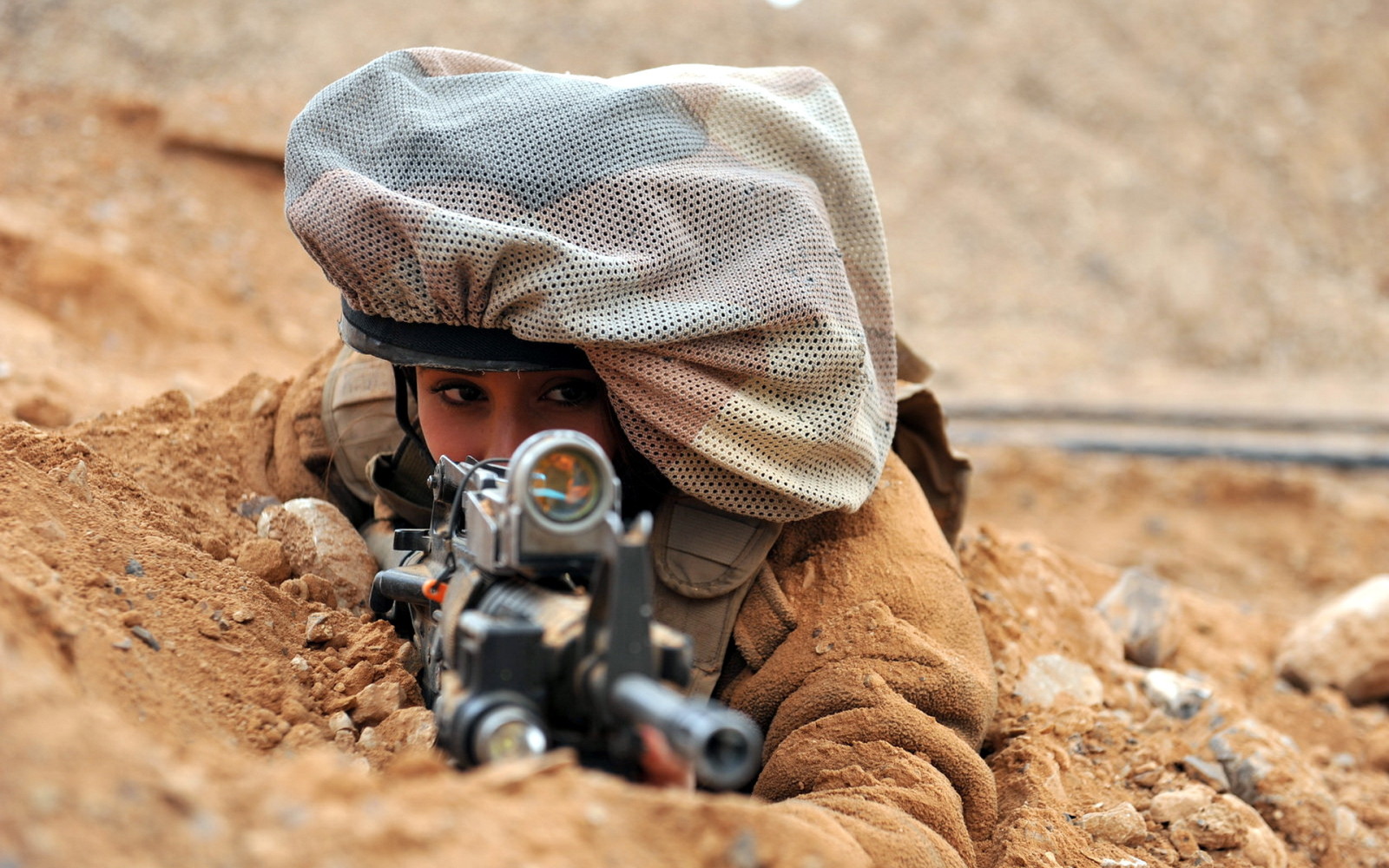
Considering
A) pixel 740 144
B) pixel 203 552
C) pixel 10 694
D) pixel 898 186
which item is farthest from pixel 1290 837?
pixel 898 186

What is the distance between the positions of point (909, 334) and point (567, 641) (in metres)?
11.0

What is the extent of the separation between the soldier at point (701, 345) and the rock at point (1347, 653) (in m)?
2.06

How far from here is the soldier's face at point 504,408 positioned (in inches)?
90.1

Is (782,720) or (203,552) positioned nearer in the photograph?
(782,720)

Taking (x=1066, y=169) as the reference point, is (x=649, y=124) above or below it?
above

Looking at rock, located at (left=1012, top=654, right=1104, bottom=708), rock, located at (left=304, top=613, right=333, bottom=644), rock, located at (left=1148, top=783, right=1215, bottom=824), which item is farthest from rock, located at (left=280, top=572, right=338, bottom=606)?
rock, located at (left=1148, top=783, right=1215, bottom=824)

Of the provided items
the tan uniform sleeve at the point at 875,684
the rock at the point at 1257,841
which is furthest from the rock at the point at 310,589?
the rock at the point at 1257,841

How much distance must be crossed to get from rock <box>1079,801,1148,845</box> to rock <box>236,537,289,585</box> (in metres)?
1.56

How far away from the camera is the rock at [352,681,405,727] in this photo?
77.5 inches

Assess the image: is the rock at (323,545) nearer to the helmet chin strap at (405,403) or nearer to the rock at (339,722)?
the helmet chin strap at (405,403)

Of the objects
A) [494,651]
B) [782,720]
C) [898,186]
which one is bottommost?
[898,186]

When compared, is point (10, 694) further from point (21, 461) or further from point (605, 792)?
point (21, 461)

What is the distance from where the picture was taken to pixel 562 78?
2.35 meters

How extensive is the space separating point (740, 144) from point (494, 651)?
4.07 feet
